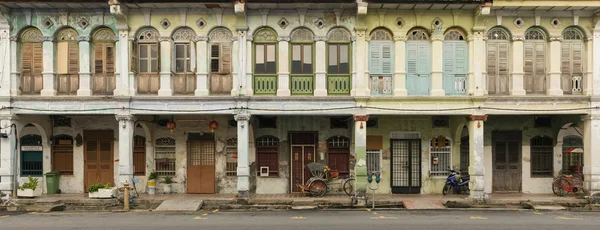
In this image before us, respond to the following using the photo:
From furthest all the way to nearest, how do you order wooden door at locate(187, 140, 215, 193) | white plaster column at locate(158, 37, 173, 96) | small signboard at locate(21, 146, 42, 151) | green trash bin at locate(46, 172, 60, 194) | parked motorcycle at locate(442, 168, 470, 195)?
wooden door at locate(187, 140, 215, 193) < small signboard at locate(21, 146, 42, 151) < parked motorcycle at locate(442, 168, 470, 195) < green trash bin at locate(46, 172, 60, 194) < white plaster column at locate(158, 37, 173, 96)

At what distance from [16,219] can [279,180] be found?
9258 millimetres

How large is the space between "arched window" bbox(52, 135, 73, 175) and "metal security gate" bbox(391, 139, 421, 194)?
1285cm

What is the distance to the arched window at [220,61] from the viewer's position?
755 inches

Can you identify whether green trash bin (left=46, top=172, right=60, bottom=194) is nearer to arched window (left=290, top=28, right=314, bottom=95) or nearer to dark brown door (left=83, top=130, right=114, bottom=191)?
dark brown door (left=83, top=130, right=114, bottom=191)

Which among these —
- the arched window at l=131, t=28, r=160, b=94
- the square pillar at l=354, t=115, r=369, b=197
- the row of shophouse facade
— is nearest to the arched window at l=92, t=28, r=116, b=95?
the row of shophouse facade

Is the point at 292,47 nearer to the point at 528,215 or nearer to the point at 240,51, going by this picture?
the point at 240,51

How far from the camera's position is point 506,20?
19.2 m

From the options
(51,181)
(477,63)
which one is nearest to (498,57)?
(477,63)

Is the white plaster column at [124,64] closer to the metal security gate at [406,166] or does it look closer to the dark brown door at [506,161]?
the metal security gate at [406,166]

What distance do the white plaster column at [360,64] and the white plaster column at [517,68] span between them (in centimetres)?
535

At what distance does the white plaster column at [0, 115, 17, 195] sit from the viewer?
62.0 ft

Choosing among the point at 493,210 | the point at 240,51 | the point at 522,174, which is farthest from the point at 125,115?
the point at 522,174

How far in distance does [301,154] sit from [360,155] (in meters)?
3.07

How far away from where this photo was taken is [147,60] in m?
19.2
